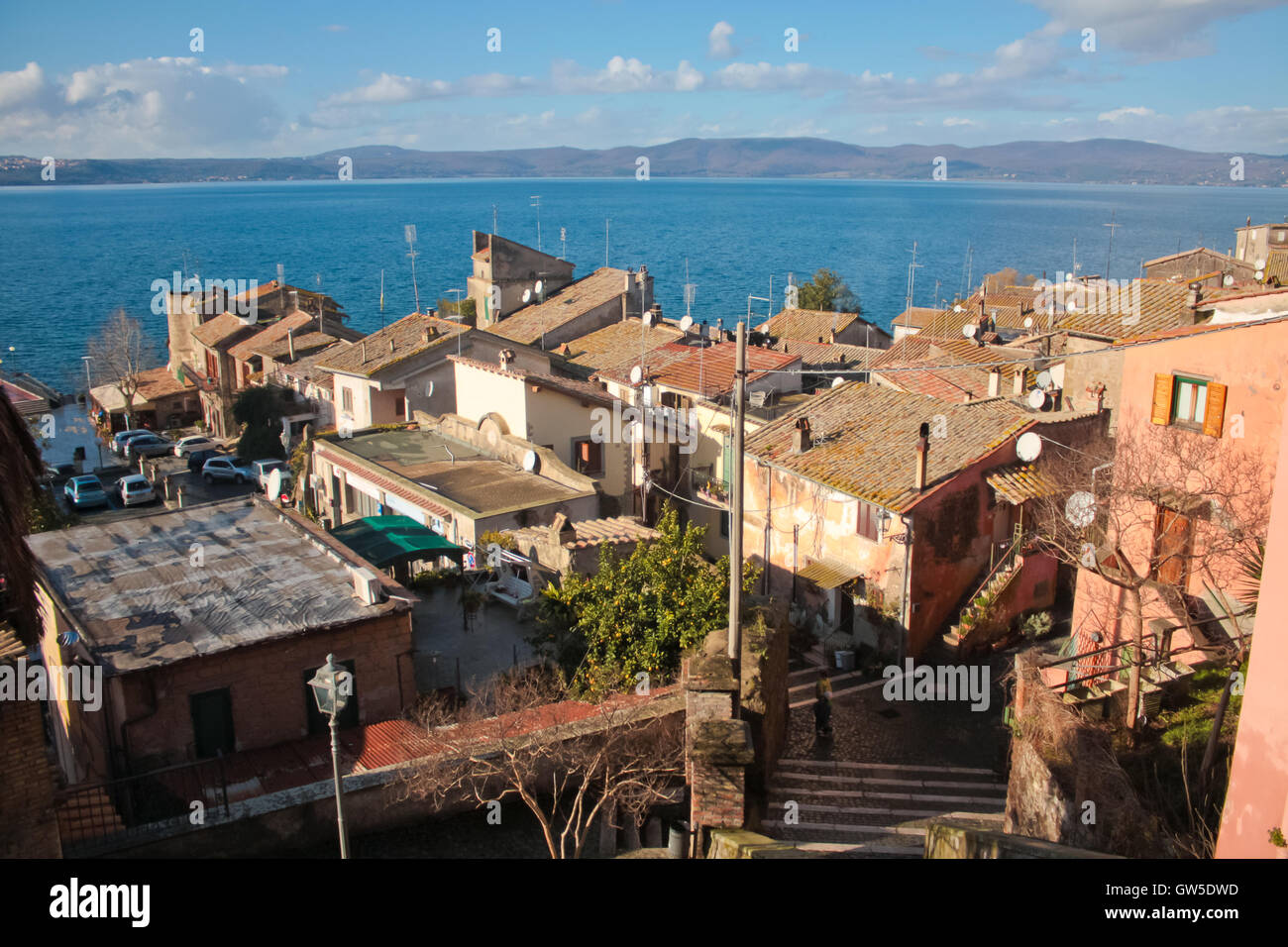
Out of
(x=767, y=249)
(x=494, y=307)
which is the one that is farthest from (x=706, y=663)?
(x=767, y=249)

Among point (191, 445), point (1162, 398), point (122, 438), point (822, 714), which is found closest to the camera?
point (1162, 398)

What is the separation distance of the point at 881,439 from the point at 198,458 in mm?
34047

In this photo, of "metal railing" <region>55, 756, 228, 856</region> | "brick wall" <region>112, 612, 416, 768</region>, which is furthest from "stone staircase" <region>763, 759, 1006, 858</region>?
"metal railing" <region>55, 756, 228, 856</region>

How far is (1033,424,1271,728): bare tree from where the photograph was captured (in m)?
15.5

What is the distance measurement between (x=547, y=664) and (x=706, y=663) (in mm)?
4508

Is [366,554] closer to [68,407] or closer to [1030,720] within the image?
[1030,720]

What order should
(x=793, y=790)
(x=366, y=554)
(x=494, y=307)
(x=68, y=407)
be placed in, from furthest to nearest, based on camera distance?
(x=68, y=407), (x=494, y=307), (x=366, y=554), (x=793, y=790)

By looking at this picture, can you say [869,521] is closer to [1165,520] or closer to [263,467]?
[1165,520]

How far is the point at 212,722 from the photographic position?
15547 mm

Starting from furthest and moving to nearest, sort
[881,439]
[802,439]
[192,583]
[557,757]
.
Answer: [802,439] → [881,439] → [192,583] → [557,757]

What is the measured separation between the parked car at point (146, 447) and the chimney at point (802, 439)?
120 ft

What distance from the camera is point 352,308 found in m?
120

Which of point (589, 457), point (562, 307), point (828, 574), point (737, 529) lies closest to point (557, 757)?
point (737, 529)

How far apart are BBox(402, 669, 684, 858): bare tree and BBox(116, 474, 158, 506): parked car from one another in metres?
30.2
